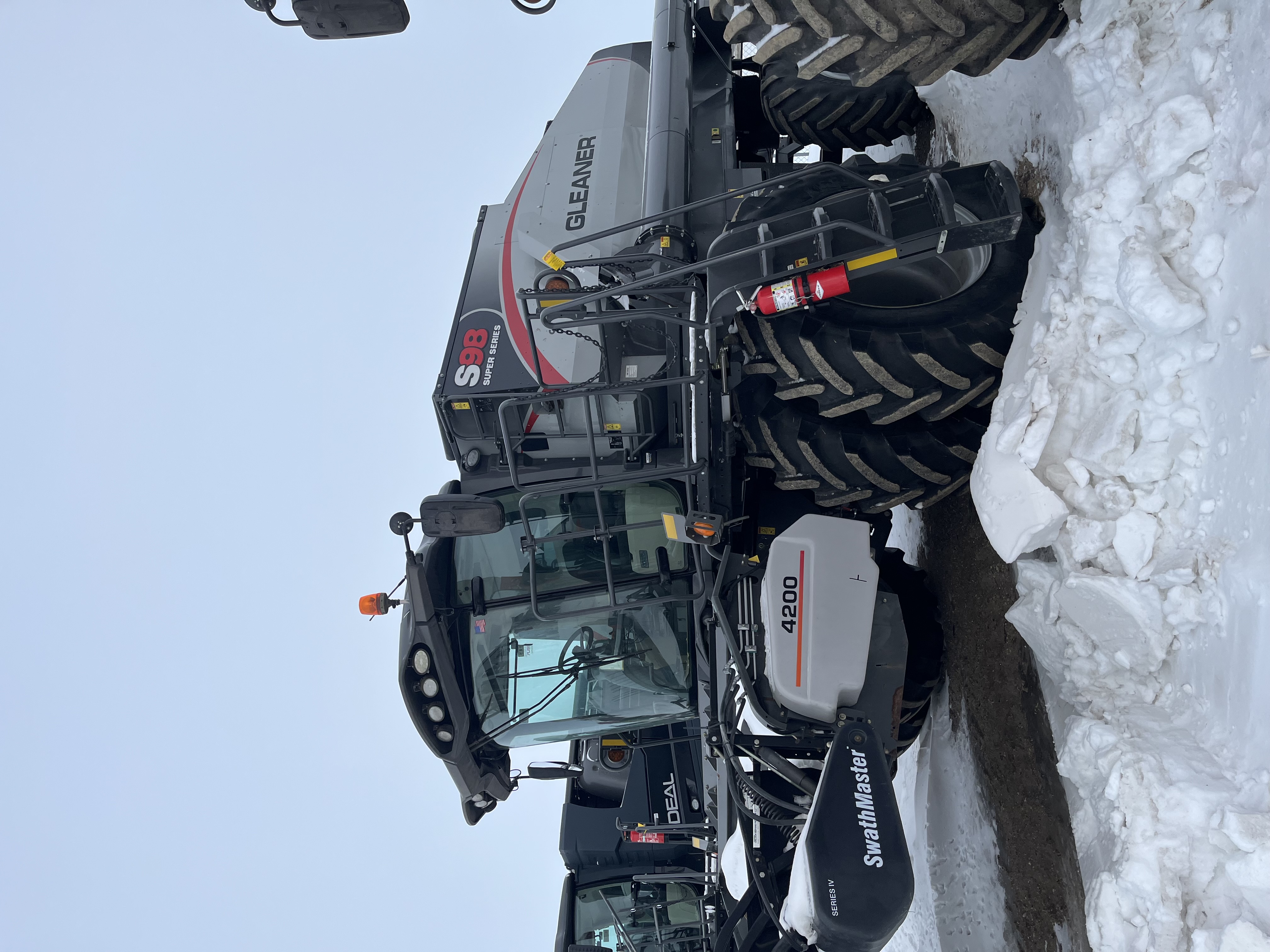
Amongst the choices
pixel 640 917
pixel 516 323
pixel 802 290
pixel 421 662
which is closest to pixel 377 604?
pixel 421 662

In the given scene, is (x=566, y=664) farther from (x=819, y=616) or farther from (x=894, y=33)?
(x=894, y=33)

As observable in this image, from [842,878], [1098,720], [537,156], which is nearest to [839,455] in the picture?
[1098,720]

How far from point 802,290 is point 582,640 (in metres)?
1.83

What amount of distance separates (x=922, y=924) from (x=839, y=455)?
7.02 ft

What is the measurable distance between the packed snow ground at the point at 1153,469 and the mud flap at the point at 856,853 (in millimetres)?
531

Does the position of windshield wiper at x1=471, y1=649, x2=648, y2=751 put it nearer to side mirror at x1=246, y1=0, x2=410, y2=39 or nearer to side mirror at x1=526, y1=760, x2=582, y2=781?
side mirror at x1=526, y1=760, x2=582, y2=781

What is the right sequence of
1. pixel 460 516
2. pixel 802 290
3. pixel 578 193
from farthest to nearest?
pixel 578 193, pixel 460 516, pixel 802 290

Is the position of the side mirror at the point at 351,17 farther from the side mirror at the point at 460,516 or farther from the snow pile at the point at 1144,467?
the snow pile at the point at 1144,467

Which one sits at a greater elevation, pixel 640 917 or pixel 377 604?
pixel 377 604

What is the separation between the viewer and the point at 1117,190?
2.33m

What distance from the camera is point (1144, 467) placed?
2.23m

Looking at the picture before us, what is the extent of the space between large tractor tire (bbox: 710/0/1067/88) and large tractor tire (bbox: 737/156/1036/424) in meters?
0.45

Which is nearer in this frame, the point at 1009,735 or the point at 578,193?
the point at 1009,735

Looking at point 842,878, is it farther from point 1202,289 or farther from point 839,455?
point 1202,289
